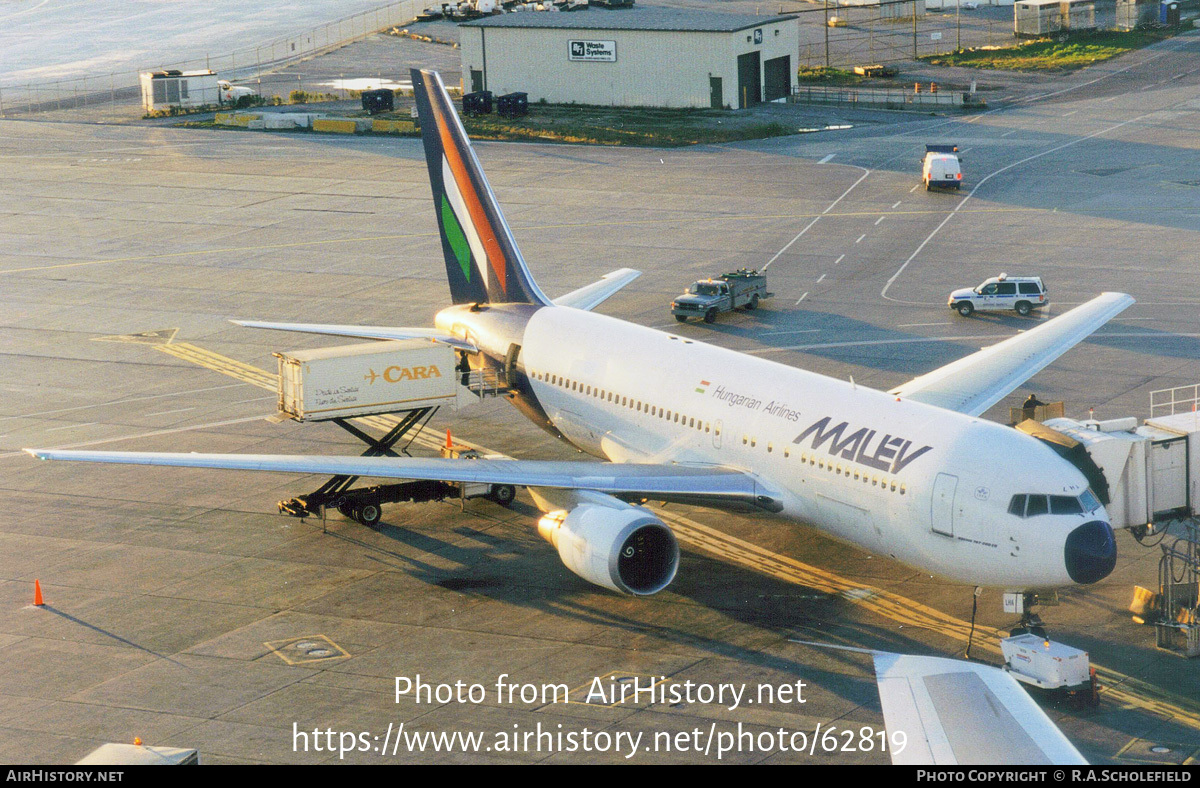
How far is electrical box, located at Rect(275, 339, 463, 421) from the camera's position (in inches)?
1718

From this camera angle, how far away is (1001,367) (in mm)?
45250

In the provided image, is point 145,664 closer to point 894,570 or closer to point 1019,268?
point 894,570

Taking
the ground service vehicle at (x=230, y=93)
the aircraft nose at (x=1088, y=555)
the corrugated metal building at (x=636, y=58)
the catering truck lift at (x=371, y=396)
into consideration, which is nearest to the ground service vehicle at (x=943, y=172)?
the corrugated metal building at (x=636, y=58)

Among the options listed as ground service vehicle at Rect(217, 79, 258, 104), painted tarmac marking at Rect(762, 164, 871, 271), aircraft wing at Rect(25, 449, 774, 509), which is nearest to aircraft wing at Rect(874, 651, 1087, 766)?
aircraft wing at Rect(25, 449, 774, 509)

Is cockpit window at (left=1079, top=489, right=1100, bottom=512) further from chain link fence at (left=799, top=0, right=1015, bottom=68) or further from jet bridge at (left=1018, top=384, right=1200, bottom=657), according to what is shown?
chain link fence at (left=799, top=0, right=1015, bottom=68)

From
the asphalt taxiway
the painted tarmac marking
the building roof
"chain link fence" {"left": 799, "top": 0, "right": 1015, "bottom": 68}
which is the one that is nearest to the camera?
the asphalt taxiway

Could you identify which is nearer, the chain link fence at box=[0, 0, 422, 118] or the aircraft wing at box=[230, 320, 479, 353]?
the aircraft wing at box=[230, 320, 479, 353]

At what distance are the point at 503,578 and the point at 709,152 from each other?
6967 cm

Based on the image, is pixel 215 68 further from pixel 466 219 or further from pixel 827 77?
pixel 466 219

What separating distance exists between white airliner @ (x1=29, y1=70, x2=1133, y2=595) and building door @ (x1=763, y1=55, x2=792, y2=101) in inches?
2998

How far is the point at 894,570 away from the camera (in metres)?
39.3

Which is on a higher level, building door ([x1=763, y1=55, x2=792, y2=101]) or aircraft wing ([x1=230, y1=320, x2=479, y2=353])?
building door ([x1=763, y1=55, x2=792, y2=101])

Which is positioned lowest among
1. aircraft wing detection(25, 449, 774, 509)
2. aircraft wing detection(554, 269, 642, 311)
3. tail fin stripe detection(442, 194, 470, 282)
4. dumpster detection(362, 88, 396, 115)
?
aircraft wing detection(25, 449, 774, 509)

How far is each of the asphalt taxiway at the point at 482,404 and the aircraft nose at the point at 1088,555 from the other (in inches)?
108
